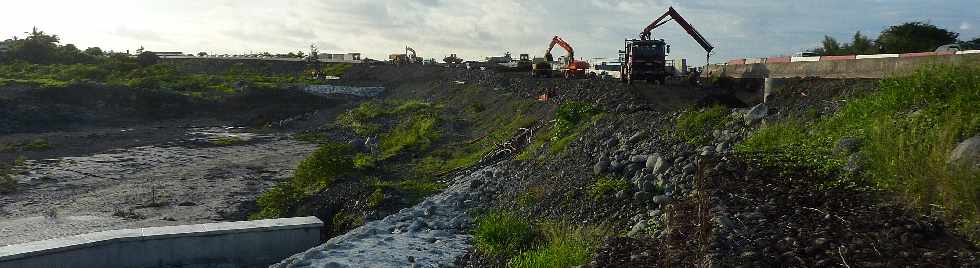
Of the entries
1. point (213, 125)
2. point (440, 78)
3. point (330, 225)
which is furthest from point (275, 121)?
point (330, 225)

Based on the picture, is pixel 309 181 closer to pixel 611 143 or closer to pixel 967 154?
pixel 611 143

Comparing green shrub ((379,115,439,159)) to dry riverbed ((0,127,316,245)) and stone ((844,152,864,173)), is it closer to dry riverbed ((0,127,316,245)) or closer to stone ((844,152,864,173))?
dry riverbed ((0,127,316,245))

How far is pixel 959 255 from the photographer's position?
Result: 6316 millimetres

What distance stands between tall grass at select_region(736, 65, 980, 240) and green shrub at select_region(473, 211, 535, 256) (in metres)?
3.49

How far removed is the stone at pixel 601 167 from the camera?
1235 centimetres

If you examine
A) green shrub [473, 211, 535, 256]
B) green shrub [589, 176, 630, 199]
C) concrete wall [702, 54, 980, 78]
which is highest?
concrete wall [702, 54, 980, 78]

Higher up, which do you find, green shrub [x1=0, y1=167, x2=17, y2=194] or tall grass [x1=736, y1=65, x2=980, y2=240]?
tall grass [x1=736, y1=65, x2=980, y2=240]

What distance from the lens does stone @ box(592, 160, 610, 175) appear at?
12.4 meters

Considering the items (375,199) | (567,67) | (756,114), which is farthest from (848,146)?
(567,67)

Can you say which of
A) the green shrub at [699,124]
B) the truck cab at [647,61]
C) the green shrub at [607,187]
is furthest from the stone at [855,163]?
the truck cab at [647,61]

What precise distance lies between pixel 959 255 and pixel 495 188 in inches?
351

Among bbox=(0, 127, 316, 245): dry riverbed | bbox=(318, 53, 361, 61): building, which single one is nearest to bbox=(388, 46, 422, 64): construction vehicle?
bbox=(318, 53, 361, 61): building

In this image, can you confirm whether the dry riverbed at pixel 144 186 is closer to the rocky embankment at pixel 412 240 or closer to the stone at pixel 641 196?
the rocky embankment at pixel 412 240

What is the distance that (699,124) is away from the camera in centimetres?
1387
